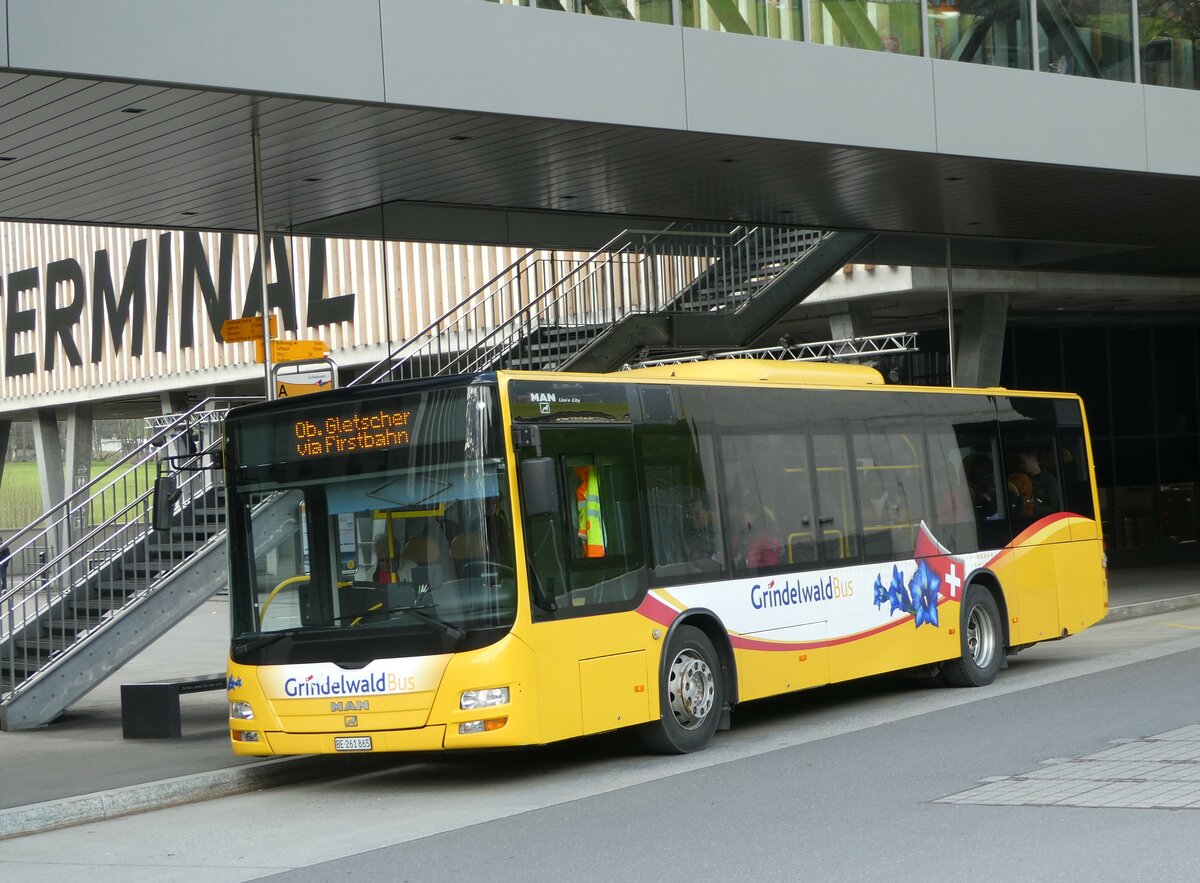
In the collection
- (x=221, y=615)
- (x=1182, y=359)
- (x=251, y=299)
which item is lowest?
(x=221, y=615)

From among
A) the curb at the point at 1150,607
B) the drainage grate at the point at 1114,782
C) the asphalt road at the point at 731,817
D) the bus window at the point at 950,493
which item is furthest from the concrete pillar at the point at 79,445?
the drainage grate at the point at 1114,782

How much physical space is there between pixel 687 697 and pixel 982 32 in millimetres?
8354

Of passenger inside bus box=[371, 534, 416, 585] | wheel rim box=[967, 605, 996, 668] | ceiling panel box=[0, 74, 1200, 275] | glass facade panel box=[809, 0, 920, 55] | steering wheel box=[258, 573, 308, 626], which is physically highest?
glass facade panel box=[809, 0, 920, 55]

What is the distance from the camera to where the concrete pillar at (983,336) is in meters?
27.5

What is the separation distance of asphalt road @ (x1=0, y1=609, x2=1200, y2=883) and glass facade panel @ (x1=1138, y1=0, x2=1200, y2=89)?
741cm

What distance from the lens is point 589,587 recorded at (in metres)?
10.5

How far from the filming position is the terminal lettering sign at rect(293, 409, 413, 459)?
404 inches

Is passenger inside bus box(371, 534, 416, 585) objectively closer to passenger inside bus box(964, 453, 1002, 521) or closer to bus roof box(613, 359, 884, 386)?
bus roof box(613, 359, 884, 386)

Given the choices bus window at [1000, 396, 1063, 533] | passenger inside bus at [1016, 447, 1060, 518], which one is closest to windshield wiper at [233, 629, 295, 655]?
bus window at [1000, 396, 1063, 533]

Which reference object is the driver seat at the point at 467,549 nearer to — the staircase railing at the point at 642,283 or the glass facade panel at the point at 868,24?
the glass facade panel at the point at 868,24

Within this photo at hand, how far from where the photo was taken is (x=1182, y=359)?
123ft

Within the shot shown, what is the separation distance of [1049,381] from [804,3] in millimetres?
21950

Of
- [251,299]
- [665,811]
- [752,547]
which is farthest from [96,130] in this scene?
[251,299]

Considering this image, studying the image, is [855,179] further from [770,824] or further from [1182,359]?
[1182,359]
